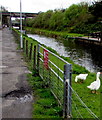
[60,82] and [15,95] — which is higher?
[60,82]

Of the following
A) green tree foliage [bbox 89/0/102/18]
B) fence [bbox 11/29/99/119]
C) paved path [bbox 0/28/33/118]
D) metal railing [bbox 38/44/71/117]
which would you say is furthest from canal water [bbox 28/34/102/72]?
green tree foliage [bbox 89/0/102/18]

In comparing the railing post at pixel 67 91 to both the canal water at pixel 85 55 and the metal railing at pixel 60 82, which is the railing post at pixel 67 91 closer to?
the metal railing at pixel 60 82

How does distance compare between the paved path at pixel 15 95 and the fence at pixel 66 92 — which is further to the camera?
the paved path at pixel 15 95

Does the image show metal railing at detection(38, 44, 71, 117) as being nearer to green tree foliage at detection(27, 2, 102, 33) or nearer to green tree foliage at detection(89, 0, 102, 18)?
green tree foliage at detection(89, 0, 102, 18)

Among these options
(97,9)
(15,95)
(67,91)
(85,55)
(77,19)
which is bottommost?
(85,55)

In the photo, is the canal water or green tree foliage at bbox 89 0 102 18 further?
green tree foliage at bbox 89 0 102 18

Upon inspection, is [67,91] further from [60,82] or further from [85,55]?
[85,55]

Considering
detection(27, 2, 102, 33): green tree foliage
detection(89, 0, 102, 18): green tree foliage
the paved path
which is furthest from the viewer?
detection(27, 2, 102, 33): green tree foliage

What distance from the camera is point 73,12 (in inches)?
2672

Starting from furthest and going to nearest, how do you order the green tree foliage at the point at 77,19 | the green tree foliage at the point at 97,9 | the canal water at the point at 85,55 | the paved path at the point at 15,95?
the green tree foliage at the point at 77,19 < the green tree foliage at the point at 97,9 < the canal water at the point at 85,55 < the paved path at the point at 15,95

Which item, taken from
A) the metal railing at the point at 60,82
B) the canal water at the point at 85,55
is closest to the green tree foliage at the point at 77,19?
the canal water at the point at 85,55

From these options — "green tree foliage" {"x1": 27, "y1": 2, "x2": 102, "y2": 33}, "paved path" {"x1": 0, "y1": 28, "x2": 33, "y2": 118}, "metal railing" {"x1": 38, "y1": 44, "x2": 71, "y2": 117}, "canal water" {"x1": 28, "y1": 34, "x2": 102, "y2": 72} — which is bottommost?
"canal water" {"x1": 28, "y1": 34, "x2": 102, "y2": 72}

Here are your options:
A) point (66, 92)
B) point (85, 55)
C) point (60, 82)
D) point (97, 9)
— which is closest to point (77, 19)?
point (97, 9)

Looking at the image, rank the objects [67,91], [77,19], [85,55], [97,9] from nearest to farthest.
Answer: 1. [67,91]
2. [85,55]
3. [97,9]
4. [77,19]
